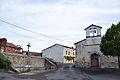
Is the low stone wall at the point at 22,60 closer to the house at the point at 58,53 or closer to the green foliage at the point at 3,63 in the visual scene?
the green foliage at the point at 3,63

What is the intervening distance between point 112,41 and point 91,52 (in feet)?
34.4

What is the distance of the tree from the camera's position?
2358cm

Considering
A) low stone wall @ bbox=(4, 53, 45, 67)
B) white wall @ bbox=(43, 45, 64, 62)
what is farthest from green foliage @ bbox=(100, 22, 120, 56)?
white wall @ bbox=(43, 45, 64, 62)

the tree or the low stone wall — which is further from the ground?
the tree

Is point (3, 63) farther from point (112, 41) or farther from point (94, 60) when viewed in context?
point (94, 60)

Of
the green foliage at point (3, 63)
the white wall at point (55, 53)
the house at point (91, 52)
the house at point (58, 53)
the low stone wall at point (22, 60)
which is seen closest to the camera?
the green foliage at point (3, 63)

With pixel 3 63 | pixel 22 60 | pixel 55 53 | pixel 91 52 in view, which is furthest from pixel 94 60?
pixel 55 53

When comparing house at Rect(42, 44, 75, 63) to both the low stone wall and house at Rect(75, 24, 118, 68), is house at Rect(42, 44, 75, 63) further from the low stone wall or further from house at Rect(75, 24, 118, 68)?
the low stone wall

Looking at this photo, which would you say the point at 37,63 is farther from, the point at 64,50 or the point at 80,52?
the point at 64,50

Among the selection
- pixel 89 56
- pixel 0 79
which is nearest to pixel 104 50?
pixel 89 56

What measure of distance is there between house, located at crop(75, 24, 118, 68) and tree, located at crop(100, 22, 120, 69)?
774 cm

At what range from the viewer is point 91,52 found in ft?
112

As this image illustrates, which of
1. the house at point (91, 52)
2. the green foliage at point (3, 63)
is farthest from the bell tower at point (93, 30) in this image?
the green foliage at point (3, 63)

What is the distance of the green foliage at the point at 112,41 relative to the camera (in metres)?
23.6
